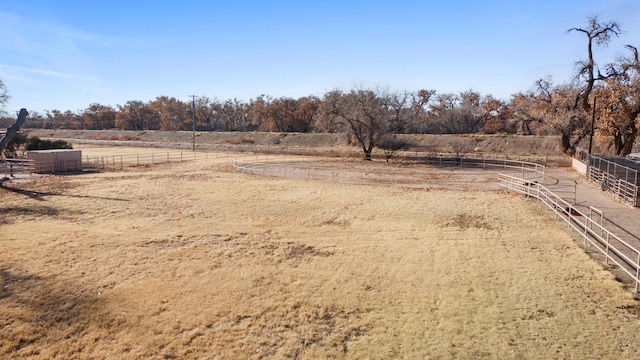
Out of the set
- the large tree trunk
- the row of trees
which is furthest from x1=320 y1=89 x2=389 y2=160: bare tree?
the large tree trunk

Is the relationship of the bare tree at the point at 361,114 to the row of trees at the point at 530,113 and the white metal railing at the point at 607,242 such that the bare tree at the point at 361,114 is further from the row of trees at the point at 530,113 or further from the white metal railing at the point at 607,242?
the white metal railing at the point at 607,242

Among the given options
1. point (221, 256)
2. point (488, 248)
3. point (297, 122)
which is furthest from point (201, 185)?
point (297, 122)

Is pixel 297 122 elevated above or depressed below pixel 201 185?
above

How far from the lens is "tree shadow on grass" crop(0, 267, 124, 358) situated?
8023mm

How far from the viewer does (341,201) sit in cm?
2172

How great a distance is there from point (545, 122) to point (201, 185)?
36.6 metres

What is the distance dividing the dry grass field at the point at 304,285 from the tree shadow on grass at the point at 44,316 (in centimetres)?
4

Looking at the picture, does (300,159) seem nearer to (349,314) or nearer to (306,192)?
(306,192)

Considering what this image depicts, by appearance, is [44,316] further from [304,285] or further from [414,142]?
[414,142]

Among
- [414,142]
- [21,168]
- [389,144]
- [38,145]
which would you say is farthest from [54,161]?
[414,142]

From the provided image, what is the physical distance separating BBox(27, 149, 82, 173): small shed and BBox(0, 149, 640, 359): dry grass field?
14.6 m

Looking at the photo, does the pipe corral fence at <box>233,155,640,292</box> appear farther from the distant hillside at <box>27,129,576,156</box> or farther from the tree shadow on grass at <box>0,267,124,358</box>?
the distant hillside at <box>27,129,576,156</box>

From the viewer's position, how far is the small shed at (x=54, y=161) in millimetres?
32375

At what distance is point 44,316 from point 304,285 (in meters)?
6.11
